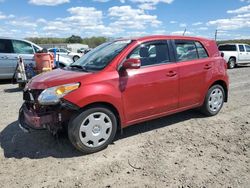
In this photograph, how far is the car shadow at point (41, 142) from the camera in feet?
13.7

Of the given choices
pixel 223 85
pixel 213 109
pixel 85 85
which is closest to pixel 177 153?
pixel 85 85

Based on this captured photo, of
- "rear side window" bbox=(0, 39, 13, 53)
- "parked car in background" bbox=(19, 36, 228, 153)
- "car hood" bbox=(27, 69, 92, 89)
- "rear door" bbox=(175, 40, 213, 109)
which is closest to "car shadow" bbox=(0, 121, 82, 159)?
"parked car in background" bbox=(19, 36, 228, 153)

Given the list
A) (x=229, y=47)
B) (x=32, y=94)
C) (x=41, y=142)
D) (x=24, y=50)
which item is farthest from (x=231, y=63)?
(x=32, y=94)

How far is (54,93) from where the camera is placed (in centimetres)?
394

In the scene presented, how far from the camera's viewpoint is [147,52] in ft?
15.7

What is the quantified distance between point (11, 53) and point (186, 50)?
7.93 m

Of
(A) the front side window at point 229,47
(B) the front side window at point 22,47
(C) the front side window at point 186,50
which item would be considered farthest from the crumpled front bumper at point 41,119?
(A) the front side window at point 229,47

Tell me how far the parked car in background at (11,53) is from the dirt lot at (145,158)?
5765 millimetres

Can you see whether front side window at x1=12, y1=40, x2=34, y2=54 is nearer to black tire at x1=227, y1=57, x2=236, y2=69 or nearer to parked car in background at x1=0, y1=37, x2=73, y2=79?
parked car in background at x1=0, y1=37, x2=73, y2=79

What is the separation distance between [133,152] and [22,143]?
1895 millimetres

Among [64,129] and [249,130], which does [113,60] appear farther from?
[249,130]

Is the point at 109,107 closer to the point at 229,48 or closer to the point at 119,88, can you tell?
the point at 119,88

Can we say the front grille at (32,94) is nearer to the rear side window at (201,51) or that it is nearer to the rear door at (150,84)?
the rear door at (150,84)

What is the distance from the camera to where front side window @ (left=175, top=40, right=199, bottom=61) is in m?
5.18
